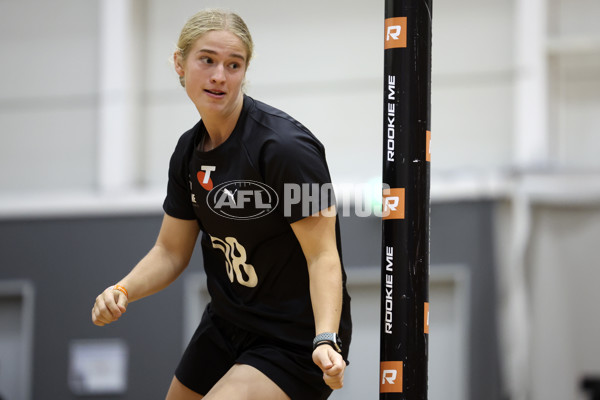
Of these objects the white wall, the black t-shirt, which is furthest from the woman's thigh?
the white wall

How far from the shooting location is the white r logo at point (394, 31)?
7.63 ft

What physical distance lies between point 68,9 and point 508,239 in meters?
5.55

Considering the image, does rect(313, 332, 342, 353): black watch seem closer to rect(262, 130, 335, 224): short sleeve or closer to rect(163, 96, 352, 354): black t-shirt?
rect(163, 96, 352, 354): black t-shirt

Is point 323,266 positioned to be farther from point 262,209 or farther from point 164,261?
point 164,261

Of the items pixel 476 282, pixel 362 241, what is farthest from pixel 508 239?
pixel 362 241

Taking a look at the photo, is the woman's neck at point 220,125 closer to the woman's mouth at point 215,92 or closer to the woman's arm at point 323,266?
the woman's mouth at point 215,92

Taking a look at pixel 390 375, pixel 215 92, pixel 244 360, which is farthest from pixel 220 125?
pixel 390 375

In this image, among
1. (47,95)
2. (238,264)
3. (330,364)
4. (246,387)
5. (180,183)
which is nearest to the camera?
(330,364)

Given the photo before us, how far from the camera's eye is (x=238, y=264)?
2.40m

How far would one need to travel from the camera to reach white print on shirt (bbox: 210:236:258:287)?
2383mm

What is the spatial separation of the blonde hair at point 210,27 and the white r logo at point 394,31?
42 cm

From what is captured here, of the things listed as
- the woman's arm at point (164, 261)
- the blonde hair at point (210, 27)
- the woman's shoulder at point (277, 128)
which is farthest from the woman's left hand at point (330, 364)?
the blonde hair at point (210, 27)

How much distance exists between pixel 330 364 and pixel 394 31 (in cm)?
99

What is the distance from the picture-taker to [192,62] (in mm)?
2270
